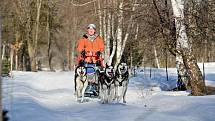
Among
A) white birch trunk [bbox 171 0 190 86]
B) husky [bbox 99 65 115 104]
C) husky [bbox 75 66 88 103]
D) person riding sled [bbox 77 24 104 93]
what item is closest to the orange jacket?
person riding sled [bbox 77 24 104 93]

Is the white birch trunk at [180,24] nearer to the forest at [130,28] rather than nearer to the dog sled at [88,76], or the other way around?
the forest at [130,28]

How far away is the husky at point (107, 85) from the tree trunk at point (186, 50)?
99.1 inches

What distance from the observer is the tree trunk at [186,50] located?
46.1ft

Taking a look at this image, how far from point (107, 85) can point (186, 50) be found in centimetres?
275

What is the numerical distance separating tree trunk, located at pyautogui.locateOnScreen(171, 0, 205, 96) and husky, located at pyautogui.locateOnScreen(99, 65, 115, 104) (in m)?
2.52

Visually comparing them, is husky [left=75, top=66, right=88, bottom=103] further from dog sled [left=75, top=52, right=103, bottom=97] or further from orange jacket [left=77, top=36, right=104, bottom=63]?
orange jacket [left=77, top=36, right=104, bottom=63]

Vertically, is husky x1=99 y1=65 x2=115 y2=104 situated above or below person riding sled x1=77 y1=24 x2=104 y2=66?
below

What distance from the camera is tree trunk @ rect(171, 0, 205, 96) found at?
46.1ft

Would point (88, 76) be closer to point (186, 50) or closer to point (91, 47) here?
point (91, 47)

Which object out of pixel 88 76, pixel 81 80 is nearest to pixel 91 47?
pixel 88 76

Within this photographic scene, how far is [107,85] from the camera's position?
1291 centimetres

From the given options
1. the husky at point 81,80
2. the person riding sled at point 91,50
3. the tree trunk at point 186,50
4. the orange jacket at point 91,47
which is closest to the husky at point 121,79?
the husky at point 81,80

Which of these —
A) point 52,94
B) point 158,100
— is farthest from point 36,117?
point 52,94

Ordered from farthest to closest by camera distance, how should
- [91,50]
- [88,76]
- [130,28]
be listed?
1. [130,28]
2. [91,50]
3. [88,76]
